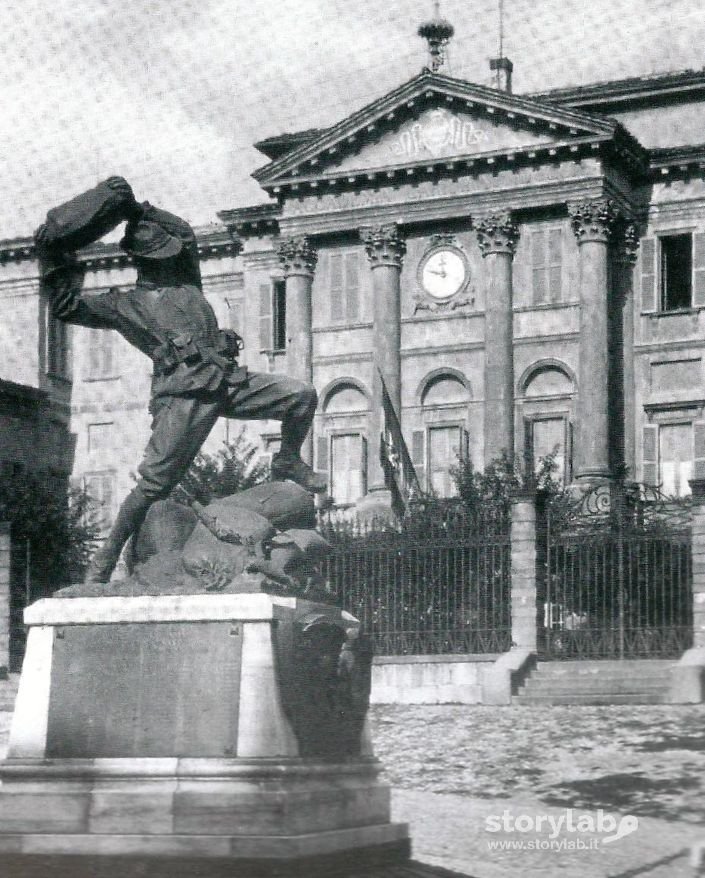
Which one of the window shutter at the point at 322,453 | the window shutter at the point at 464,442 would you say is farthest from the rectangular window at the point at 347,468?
the window shutter at the point at 464,442

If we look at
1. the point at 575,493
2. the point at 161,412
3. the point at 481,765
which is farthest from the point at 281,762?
the point at 575,493

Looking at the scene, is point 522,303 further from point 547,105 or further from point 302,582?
point 302,582

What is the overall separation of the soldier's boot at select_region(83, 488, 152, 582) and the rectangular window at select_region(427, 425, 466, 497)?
3052 cm

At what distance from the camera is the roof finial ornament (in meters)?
42.2

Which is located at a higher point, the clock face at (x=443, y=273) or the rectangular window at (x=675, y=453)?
the clock face at (x=443, y=273)

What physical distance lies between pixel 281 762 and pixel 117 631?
1.19 m

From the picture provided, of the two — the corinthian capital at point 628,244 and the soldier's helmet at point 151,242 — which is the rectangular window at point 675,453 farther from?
the soldier's helmet at point 151,242

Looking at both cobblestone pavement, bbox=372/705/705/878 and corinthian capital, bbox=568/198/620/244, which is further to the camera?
corinthian capital, bbox=568/198/620/244

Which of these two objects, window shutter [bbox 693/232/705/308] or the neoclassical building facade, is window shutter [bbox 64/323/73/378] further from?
window shutter [bbox 693/232/705/308]

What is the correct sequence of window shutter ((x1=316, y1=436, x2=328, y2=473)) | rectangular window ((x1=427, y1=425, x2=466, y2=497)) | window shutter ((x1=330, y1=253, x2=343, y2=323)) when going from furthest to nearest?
window shutter ((x1=330, y1=253, x2=343, y2=323))
window shutter ((x1=316, y1=436, x2=328, y2=473))
rectangular window ((x1=427, y1=425, x2=466, y2=497))

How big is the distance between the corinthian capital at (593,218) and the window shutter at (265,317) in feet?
28.8

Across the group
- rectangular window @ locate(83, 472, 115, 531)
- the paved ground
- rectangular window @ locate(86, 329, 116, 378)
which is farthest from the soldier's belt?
rectangular window @ locate(86, 329, 116, 378)

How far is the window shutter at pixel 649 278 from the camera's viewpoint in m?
40.8

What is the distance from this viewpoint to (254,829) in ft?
29.9
